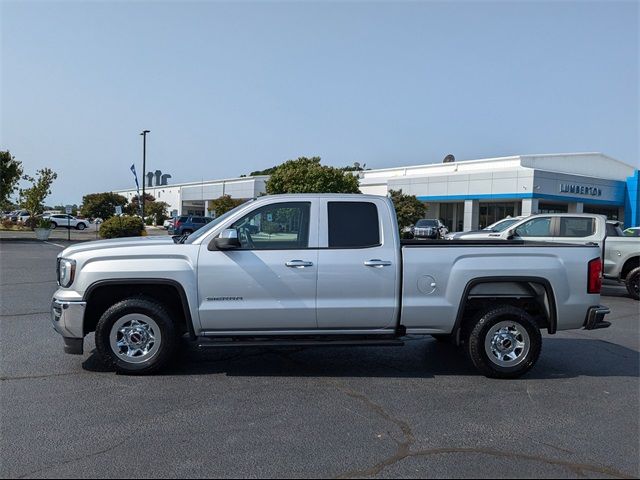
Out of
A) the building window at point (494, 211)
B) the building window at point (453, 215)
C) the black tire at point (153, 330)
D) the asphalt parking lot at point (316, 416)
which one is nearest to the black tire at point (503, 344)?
the asphalt parking lot at point (316, 416)

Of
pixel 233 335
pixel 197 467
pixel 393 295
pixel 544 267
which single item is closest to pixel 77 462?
pixel 197 467

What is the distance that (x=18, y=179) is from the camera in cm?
3266

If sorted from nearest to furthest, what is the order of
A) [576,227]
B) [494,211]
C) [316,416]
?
1. [316,416]
2. [576,227]
3. [494,211]

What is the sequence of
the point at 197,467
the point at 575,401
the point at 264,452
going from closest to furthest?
the point at 197,467, the point at 264,452, the point at 575,401

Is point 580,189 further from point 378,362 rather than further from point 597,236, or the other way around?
point 378,362

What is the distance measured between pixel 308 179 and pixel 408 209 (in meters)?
9.42

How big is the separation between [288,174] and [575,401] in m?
38.3

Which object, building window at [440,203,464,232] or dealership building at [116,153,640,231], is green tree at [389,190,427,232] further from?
building window at [440,203,464,232]

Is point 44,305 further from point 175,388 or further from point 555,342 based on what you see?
point 555,342

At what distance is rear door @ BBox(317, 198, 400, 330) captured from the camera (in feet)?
19.4

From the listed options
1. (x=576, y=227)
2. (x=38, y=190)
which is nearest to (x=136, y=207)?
(x=38, y=190)

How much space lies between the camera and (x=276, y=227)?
20.2 ft

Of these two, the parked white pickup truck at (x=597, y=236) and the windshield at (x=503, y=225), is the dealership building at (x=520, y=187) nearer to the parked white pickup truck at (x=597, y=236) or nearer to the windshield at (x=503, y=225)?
the windshield at (x=503, y=225)

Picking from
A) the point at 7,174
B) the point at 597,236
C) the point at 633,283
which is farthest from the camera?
the point at 7,174
